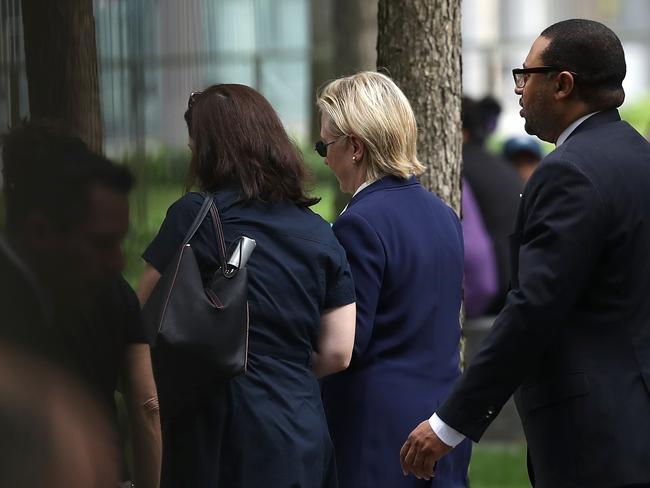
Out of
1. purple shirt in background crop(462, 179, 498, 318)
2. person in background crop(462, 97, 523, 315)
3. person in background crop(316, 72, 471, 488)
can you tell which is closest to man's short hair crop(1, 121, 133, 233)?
person in background crop(316, 72, 471, 488)

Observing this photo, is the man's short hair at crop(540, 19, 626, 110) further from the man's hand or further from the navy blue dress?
the man's hand

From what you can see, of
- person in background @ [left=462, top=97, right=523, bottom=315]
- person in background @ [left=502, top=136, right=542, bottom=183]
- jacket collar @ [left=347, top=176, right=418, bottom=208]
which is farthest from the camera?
person in background @ [left=502, top=136, right=542, bottom=183]

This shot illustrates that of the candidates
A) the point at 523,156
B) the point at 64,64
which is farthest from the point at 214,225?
the point at 523,156

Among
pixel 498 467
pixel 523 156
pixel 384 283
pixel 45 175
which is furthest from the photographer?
pixel 523 156

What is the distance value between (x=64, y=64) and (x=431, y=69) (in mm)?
1727

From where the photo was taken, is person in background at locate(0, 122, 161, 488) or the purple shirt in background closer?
person in background at locate(0, 122, 161, 488)

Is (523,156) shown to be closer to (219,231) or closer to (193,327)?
(219,231)

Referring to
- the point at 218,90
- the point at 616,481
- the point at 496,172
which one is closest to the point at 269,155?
the point at 218,90

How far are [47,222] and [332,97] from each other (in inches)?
45.1

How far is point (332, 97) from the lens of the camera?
3824 millimetres

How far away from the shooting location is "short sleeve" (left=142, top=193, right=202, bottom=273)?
128 inches

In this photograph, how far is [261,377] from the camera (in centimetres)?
331

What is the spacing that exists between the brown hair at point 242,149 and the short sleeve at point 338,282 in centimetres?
17

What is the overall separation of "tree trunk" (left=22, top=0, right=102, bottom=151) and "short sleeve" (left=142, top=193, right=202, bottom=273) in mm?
269
